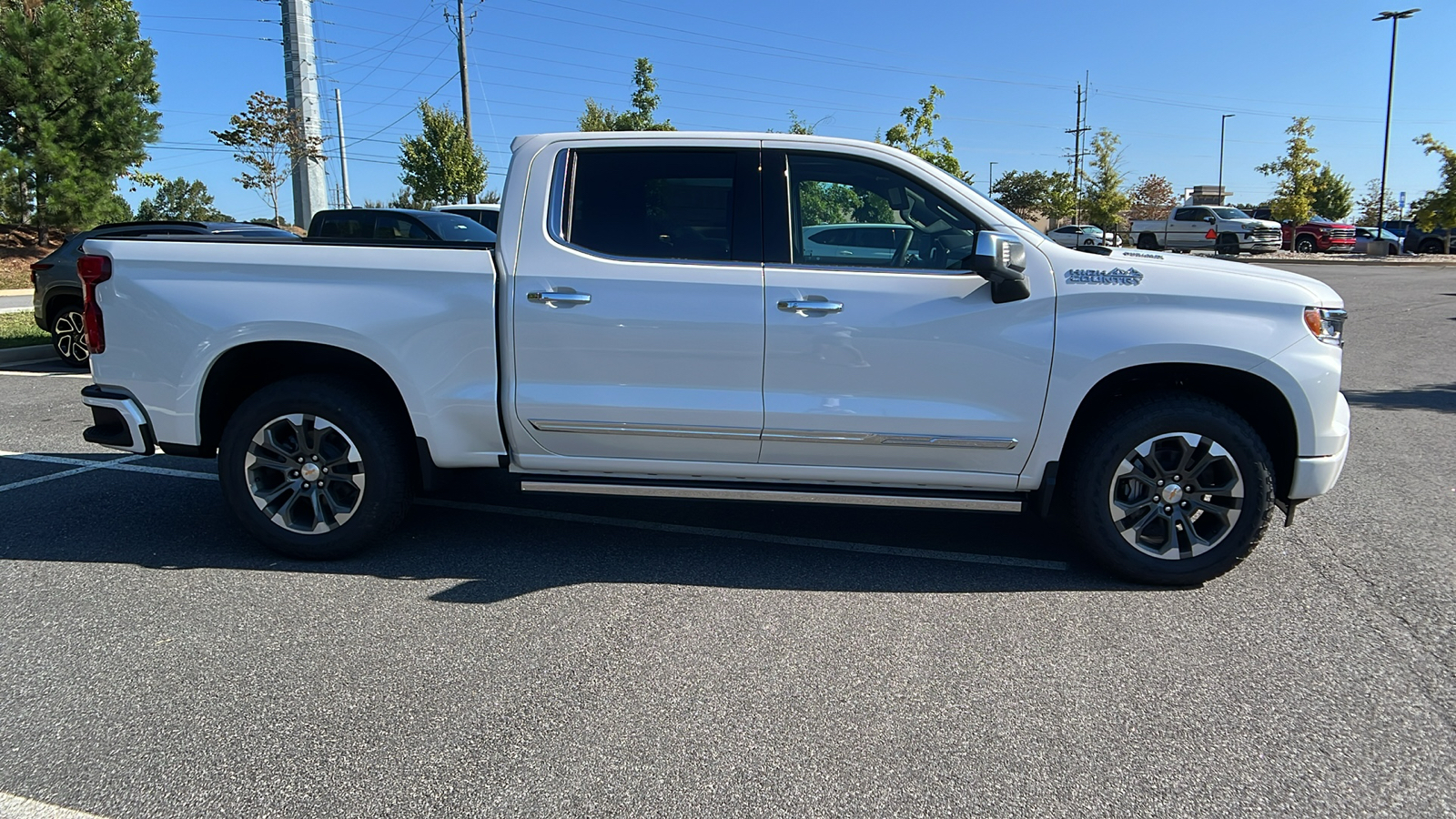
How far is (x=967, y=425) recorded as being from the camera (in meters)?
4.17

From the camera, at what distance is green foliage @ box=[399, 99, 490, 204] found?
34.8 m

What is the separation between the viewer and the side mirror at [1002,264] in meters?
3.92

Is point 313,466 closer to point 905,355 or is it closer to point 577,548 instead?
point 577,548

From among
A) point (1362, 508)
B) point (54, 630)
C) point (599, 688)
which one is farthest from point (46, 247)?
point (1362, 508)

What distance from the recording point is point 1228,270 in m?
4.20

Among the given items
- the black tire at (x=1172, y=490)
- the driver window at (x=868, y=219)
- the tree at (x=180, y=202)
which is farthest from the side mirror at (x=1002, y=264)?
the tree at (x=180, y=202)

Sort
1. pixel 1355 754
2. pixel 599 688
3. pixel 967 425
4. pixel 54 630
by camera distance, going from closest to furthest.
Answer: pixel 1355 754 < pixel 599 688 < pixel 54 630 < pixel 967 425

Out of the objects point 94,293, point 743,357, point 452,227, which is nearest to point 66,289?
point 452,227

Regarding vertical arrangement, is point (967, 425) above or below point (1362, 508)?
above

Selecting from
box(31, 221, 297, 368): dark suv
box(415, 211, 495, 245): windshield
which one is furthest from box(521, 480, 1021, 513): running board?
box(415, 211, 495, 245): windshield

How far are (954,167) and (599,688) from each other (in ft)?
88.3

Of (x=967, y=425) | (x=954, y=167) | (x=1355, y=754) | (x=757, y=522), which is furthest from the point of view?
(x=954, y=167)

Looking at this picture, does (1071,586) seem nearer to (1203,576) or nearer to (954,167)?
(1203,576)

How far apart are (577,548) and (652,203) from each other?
175 centimetres
